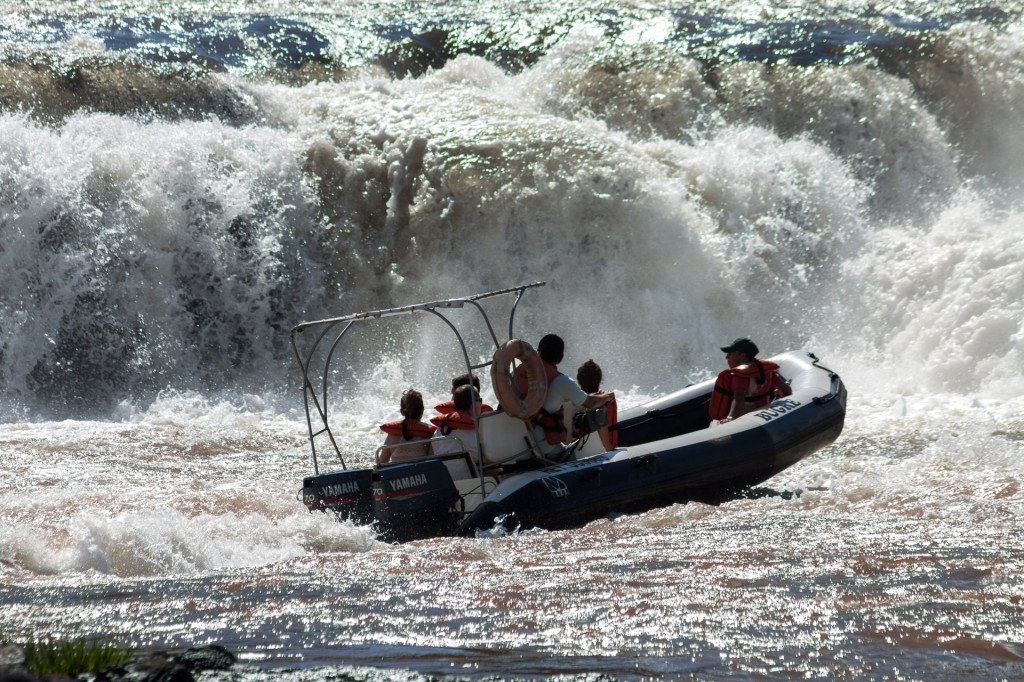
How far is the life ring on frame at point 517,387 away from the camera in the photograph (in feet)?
25.9

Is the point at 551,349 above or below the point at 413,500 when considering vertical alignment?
above

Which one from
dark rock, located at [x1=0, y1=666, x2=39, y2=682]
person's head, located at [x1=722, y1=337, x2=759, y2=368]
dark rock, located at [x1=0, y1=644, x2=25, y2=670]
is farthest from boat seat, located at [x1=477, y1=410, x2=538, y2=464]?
dark rock, located at [x1=0, y1=666, x2=39, y2=682]

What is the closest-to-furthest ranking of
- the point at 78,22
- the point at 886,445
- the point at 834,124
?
1. the point at 886,445
2. the point at 834,124
3. the point at 78,22

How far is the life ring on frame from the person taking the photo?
7898mm

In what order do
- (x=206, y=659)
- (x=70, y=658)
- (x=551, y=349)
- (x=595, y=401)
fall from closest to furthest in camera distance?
(x=70, y=658)
(x=206, y=659)
(x=551, y=349)
(x=595, y=401)

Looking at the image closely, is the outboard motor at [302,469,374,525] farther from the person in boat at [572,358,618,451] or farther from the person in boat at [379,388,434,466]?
the person in boat at [572,358,618,451]

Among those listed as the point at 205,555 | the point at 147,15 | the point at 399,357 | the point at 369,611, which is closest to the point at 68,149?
the point at 399,357

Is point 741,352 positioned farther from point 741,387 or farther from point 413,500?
point 413,500

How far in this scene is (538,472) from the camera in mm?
7859

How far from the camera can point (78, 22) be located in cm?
2030

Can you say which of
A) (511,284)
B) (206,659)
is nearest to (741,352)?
(206,659)

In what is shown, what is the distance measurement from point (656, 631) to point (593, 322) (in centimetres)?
922

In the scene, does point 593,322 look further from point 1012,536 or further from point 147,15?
point 147,15

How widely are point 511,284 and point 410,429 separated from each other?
6860 millimetres
